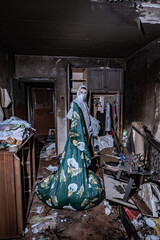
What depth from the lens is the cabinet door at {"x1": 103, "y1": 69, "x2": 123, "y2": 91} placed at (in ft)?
12.7

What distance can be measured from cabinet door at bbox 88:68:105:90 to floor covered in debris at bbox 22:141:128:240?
8.54 ft

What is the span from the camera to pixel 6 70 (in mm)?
3332

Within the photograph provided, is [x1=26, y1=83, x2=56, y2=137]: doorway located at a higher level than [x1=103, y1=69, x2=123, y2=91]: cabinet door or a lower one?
lower

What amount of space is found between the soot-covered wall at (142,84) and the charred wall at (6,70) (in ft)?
10.1

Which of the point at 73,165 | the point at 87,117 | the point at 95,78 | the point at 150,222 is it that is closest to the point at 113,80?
the point at 95,78

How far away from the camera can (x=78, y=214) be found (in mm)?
2285

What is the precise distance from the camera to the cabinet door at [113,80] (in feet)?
12.7

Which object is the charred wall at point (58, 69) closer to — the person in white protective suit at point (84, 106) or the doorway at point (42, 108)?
the person in white protective suit at point (84, 106)

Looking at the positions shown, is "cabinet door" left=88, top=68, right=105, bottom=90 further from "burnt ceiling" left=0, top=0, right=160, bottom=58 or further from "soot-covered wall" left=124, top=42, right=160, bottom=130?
"soot-covered wall" left=124, top=42, right=160, bottom=130

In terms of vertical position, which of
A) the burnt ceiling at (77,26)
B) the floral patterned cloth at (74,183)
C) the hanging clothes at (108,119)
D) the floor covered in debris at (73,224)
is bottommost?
the floor covered in debris at (73,224)

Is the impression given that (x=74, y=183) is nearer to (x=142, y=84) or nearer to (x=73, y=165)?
(x=73, y=165)

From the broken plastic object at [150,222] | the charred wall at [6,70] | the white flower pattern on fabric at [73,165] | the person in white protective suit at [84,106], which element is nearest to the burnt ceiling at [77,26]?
the charred wall at [6,70]

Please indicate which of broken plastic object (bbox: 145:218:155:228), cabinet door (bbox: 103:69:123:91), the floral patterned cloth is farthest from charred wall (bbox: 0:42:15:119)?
broken plastic object (bbox: 145:218:155:228)

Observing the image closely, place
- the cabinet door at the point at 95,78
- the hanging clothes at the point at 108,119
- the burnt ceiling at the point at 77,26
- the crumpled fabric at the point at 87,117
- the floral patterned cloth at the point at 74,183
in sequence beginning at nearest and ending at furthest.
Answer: the burnt ceiling at the point at 77,26 < the floral patterned cloth at the point at 74,183 < the crumpled fabric at the point at 87,117 < the cabinet door at the point at 95,78 < the hanging clothes at the point at 108,119
